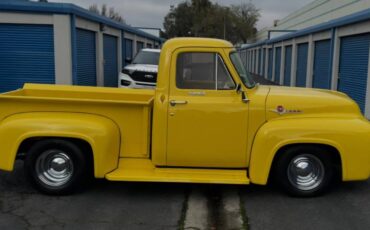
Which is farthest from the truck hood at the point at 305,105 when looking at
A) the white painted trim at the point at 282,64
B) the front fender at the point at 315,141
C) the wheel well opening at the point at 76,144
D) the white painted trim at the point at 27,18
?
the white painted trim at the point at 282,64

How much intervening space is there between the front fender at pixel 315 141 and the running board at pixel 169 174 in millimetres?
272

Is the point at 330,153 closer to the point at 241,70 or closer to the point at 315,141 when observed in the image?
the point at 315,141

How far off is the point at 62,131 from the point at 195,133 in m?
1.67

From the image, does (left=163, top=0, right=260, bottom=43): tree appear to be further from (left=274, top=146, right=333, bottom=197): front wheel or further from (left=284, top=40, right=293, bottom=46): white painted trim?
(left=274, top=146, right=333, bottom=197): front wheel

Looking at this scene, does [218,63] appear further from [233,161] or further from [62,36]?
[62,36]

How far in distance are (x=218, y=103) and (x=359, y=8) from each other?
3394 cm

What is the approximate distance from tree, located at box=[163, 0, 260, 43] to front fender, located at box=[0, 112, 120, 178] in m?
79.5

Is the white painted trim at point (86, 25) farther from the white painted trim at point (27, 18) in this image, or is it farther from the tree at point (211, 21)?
the tree at point (211, 21)

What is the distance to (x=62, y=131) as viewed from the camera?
5648 mm

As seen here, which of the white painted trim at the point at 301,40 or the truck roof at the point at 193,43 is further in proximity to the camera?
the white painted trim at the point at 301,40

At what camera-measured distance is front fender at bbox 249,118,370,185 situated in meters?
5.62

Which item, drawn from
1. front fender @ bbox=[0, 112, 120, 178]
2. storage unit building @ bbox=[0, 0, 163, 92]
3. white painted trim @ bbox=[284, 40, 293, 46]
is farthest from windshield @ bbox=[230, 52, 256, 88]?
white painted trim @ bbox=[284, 40, 293, 46]

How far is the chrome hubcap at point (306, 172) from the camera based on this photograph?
580cm

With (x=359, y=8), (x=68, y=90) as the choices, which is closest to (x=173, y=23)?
(x=359, y=8)
